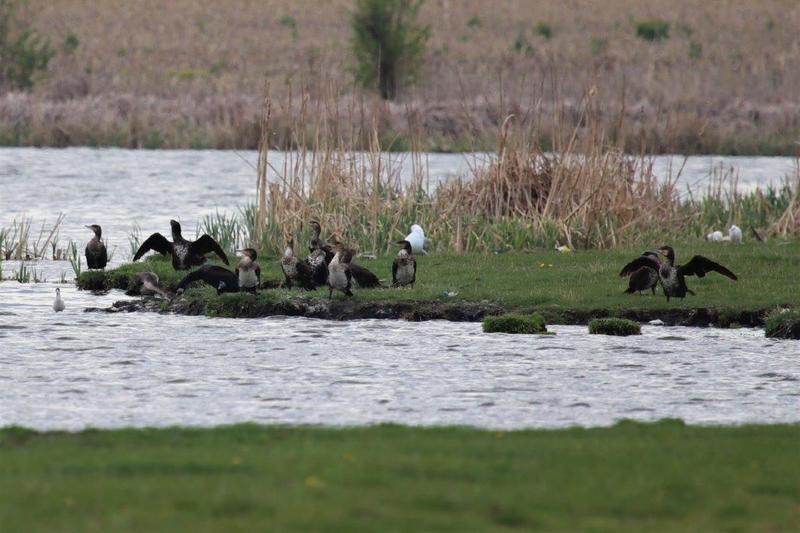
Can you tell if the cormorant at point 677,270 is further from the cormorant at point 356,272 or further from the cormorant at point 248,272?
the cormorant at point 248,272

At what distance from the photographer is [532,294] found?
63.2ft

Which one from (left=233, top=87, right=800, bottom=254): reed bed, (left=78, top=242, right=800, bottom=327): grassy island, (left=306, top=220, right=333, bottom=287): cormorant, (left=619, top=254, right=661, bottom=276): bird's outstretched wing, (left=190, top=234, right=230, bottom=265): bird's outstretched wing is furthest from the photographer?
(left=233, top=87, right=800, bottom=254): reed bed

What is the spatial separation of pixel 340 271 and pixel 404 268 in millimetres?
1056

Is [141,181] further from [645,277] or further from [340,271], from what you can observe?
[645,277]

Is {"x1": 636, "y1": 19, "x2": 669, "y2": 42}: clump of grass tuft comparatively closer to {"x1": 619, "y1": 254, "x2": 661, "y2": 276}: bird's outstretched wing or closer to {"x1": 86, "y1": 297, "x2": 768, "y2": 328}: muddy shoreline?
{"x1": 619, "y1": 254, "x2": 661, "y2": 276}: bird's outstretched wing

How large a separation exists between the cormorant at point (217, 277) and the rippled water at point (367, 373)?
88cm

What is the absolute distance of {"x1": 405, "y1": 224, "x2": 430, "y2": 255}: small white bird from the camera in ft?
Result: 74.7

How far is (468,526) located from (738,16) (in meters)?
89.9

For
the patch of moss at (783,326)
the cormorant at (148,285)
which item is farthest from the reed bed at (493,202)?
the patch of moss at (783,326)

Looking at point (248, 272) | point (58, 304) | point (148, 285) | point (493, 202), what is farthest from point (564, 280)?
point (58, 304)

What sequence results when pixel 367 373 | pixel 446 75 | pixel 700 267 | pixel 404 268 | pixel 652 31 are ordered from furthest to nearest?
pixel 652 31 → pixel 446 75 → pixel 404 268 → pixel 700 267 → pixel 367 373

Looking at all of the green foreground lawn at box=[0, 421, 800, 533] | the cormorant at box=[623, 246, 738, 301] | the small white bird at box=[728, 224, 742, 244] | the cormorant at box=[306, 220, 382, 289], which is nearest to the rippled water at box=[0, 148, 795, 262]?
the small white bird at box=[728, 224, 742, 244]

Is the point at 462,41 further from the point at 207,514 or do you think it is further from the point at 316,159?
the point at 207,514

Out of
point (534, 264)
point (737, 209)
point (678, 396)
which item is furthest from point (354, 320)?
point (737, 209)
